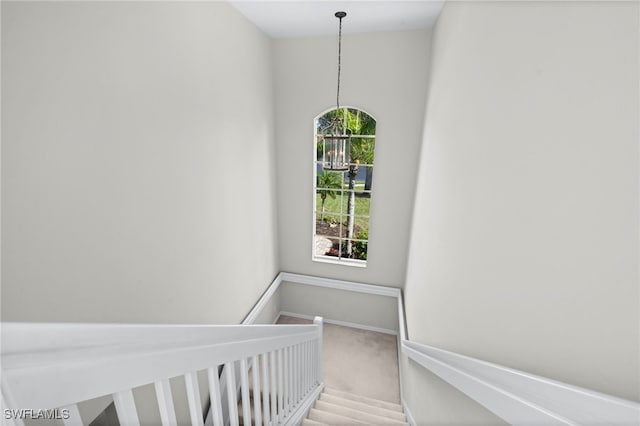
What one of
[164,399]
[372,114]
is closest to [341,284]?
[372,114]

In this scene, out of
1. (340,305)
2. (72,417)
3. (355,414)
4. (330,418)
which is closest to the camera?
(72,417)

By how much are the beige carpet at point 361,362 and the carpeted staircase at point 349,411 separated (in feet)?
1.29

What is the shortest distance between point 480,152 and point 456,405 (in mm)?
1123

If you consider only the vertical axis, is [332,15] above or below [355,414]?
above

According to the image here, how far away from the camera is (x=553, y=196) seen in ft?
2.48

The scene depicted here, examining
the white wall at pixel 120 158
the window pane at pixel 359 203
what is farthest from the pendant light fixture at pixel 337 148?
the window pane at pixel 359 203

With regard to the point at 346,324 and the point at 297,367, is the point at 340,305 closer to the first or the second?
the point at 346,324

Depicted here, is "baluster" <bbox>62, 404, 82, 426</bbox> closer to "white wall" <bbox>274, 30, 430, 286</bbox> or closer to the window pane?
"white wall" <bbox>274, 30, 430, 286</bbox>

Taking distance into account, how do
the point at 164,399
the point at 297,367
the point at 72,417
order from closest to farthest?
the point at 72,417 < the point at 164,399 < the point at 297,367

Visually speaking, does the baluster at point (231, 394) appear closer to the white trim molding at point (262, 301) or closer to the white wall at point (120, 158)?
the white wall at point (120, 158)

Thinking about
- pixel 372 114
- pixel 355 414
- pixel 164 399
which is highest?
pixel 372 114

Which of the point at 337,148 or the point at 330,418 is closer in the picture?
the point at 330,418

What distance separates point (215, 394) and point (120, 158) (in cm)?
143

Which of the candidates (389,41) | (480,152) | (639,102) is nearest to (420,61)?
(389,41)
